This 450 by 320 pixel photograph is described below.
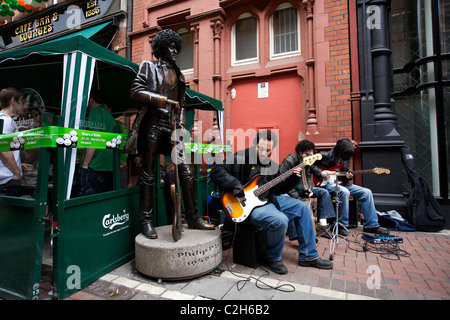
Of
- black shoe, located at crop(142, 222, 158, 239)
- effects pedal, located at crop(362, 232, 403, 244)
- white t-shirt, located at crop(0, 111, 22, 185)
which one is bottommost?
effects pedal, located at crop(362, 232, 403, 244)

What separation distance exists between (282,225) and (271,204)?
0.38 metres

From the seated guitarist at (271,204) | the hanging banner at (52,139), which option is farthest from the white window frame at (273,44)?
the hanging banner at (52,139)

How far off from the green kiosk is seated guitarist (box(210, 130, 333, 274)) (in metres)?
1.32

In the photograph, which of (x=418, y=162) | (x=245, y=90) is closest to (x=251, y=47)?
(x=245, y=90)

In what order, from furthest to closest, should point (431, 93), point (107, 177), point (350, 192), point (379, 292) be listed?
point (431, 93) < point (350, 192) < point (107, 177) < point (379, 292)

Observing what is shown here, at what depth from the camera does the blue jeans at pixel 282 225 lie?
2977 mm

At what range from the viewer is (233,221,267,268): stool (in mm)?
3082

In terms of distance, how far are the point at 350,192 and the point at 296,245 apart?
5.27 ft

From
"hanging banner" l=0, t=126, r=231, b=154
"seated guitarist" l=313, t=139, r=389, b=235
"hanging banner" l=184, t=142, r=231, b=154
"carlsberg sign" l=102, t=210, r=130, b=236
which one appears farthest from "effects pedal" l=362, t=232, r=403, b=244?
A: "hanging banner" l=0, t=126, r=231, b=154

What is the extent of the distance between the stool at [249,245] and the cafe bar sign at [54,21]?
8.70 meters

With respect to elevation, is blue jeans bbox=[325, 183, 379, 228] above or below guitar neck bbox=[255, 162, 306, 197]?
below

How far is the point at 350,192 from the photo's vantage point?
4707mm

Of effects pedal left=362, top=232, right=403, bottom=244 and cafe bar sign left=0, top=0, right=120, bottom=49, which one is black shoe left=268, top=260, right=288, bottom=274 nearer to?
effects pedal left=362, top=232, right=403, bottom=244
